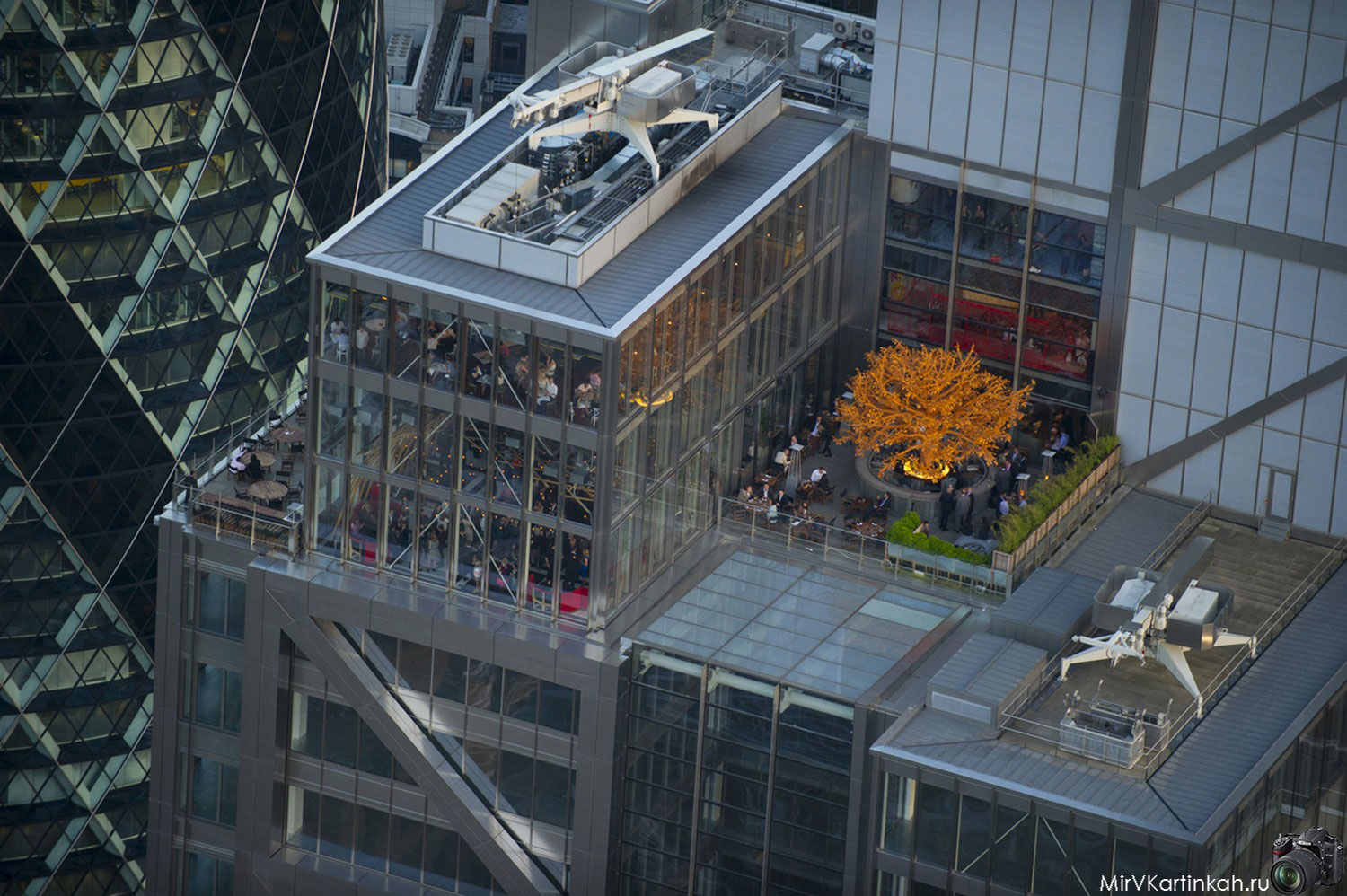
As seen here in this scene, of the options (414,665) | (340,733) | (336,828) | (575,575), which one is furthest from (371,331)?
(336,828)

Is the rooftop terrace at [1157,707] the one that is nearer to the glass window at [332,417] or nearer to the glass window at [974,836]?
the glass window at [974,836]

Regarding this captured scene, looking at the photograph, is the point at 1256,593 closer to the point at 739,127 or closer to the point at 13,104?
the point at 739,127

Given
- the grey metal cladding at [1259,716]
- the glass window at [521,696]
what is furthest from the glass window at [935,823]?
the glass window at [521,696]

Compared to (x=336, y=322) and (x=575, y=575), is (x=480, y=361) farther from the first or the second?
(x=575, y=575)

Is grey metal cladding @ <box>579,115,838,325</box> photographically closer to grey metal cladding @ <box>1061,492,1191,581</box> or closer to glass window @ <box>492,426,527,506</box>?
glass window @ <box>492,426,527,506</box>

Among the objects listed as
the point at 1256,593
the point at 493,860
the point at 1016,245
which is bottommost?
the point at 493,860

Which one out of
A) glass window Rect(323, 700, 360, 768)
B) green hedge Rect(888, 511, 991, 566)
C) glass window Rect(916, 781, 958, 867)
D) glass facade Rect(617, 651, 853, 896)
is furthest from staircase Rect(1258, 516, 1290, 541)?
glass window Rect(323, 700, 360, 768)

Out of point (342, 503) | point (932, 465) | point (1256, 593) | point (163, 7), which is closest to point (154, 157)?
point (163, 7)
